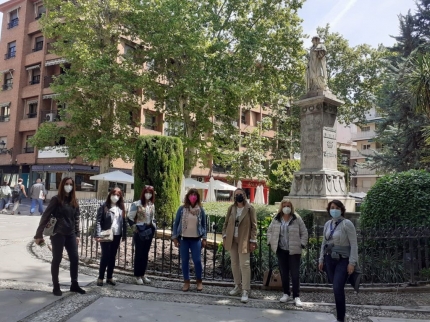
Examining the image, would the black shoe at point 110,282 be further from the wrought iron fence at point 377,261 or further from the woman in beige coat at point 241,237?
the woman in beige coat at point 241,237

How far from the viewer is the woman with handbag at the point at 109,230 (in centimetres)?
606

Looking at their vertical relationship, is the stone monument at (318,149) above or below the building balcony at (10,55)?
below

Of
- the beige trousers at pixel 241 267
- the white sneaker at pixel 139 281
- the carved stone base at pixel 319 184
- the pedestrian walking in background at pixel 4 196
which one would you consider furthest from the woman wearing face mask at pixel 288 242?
the pedestrian walking in background at pixel 4 196

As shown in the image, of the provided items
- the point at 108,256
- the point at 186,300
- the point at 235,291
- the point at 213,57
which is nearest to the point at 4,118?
the point at 213,57

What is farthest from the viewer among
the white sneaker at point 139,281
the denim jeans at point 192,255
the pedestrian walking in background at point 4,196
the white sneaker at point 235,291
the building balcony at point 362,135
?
the building balcony at point 362,135

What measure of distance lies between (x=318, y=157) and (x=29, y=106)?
3039cm

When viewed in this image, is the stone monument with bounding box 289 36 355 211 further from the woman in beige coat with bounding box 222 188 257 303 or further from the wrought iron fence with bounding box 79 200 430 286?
the woman in beige coat with bounding box 222 188 257 303

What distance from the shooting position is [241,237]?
19.1ft

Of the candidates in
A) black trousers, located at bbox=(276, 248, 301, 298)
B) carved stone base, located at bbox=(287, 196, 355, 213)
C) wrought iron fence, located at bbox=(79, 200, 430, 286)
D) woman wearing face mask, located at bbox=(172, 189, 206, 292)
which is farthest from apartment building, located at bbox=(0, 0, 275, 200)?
black trousers, located at bbox=(276, 248, 301, 298)

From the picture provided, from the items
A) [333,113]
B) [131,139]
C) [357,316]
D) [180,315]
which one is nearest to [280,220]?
[357,316]

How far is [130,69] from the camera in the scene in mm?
21328

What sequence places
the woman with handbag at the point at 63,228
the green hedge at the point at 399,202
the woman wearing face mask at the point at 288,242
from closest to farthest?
the woman wearing face mask at the point at 288,242
the woman with handbag at the point at 63,228
the green hedge at the point at 399,202

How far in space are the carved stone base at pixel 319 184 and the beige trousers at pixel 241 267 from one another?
17.9 ft

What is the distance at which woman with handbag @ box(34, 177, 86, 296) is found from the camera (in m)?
5.58
